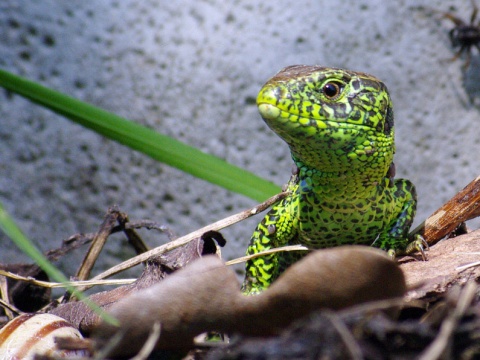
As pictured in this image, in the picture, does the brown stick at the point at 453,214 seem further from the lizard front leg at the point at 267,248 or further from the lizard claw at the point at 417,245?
the lizard front leg at the point at 267,248

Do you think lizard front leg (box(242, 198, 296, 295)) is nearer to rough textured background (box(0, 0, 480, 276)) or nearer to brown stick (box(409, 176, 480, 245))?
brown stick (box(409, 176, 480, 245))

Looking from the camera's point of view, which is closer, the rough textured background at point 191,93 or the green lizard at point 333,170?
the green lizard at point 333,170

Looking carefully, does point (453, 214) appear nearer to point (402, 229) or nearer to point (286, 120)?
point (402, 229)

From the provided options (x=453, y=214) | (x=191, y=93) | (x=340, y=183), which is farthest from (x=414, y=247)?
(x=191, y=93)

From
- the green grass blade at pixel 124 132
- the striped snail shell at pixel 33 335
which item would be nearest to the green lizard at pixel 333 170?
the green grass blade at pixel 124 132

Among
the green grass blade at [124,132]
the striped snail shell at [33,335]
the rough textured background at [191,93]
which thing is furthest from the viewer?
the rough textured background at [191,93]

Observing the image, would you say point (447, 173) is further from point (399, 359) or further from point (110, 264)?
point (399, 359)

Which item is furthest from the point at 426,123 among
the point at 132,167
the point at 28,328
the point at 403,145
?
the point at 28,328
